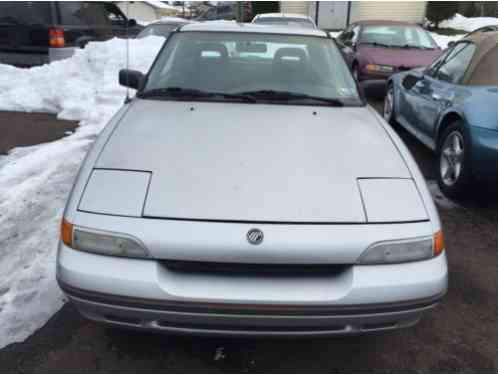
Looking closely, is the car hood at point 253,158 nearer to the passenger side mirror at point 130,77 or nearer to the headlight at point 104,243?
the headlight at point 104,243

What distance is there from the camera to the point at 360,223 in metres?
1.92

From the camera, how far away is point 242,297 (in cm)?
178

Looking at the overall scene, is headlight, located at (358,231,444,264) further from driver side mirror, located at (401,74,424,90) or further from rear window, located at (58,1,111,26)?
rear window, located at (58,1,111,26)

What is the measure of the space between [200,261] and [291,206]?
454 mm

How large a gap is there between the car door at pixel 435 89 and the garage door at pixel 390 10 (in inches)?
794

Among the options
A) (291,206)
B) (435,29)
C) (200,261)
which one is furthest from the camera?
(435,29)

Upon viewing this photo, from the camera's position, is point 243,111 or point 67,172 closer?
point 243,111

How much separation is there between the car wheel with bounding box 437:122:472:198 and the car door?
0.30 metres

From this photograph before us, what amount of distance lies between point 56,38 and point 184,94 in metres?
5.90

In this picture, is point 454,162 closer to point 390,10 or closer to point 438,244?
point 438,244

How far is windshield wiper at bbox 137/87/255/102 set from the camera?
299 cm

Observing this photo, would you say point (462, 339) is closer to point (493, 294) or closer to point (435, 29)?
point (493, 294)

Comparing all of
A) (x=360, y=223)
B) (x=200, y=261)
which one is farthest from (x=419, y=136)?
(x=200, y=261)

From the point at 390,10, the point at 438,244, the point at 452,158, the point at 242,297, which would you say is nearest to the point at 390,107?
the point at 452,158
